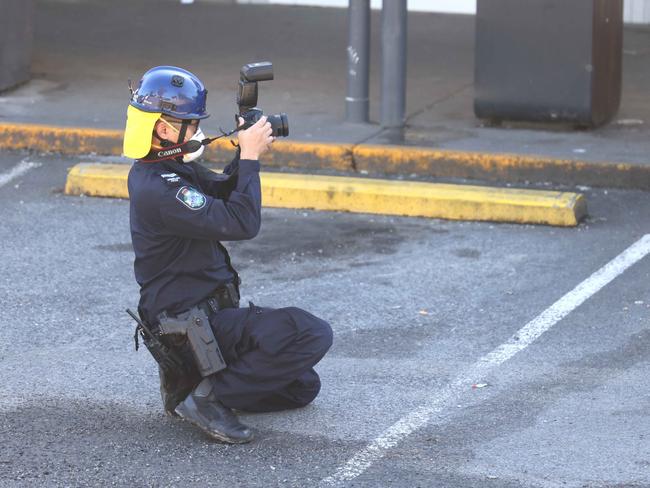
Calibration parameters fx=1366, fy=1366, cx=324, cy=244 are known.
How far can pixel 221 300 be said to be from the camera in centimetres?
535

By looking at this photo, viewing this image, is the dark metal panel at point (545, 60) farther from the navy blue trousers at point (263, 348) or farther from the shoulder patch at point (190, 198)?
the shoulder patch at point (190, 198)

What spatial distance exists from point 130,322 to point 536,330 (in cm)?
196

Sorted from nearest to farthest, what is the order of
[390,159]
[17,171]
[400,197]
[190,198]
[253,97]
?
[190,198] < [253,97] < [400,197] < [390,159] < [17,171]

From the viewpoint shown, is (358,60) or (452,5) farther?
(452,5)

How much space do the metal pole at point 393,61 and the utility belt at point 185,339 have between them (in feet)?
16.4

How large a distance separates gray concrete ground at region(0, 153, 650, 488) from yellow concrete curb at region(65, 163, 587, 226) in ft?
0.34

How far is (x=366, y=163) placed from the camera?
31.3 ft

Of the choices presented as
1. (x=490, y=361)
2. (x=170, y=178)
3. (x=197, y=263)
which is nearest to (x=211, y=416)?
(x=197, y=263)

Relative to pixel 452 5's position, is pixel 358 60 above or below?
below

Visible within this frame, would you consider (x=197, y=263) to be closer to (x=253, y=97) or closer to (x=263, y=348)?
(x=263, y=348)

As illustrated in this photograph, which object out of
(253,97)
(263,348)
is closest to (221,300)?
(263,348)

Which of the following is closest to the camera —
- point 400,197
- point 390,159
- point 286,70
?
point 400,197

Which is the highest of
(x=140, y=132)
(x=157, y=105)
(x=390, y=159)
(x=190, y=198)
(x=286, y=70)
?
(x=157, y=105)

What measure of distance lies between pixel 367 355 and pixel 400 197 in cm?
250
